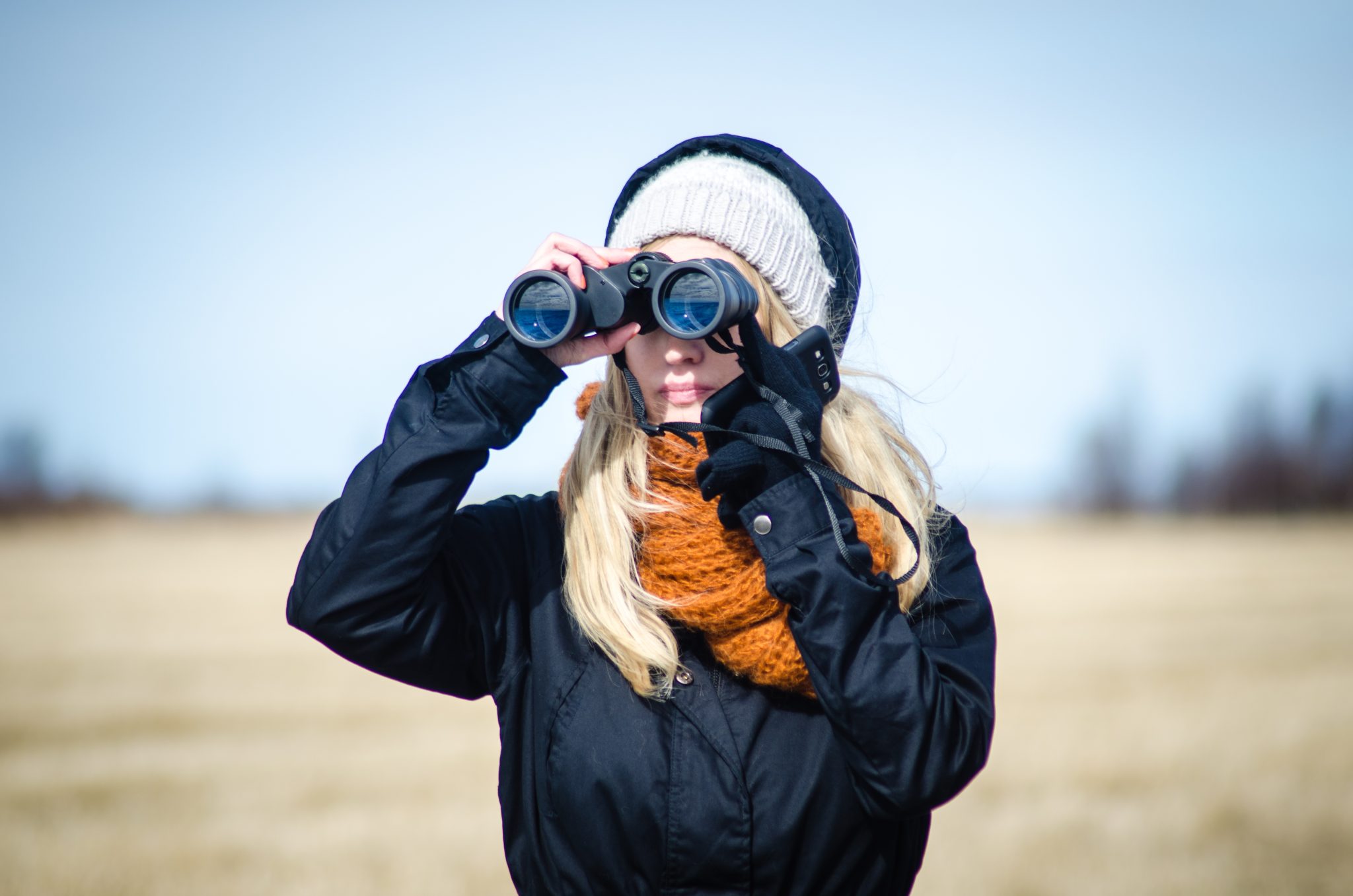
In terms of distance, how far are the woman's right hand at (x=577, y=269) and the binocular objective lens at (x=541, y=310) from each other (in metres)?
0.04

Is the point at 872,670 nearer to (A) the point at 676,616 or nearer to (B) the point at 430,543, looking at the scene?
(A) the point at 676,616

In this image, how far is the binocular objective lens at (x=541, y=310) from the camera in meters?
2.08

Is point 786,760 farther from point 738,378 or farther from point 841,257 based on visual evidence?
point 841,257

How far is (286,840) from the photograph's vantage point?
774cm

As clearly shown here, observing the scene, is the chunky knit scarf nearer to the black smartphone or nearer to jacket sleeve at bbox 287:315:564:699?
the black smartphone

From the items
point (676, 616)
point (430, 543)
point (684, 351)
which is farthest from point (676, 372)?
point (430, 543)

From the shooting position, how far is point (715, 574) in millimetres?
2119

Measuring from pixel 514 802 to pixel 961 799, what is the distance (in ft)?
24.1

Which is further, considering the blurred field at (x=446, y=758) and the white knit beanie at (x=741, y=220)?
the blurred field at (x=446, y=758)

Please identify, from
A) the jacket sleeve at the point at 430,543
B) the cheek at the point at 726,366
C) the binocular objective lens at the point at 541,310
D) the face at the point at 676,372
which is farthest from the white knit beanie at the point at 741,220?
the jacket sleeve at the point at 430,543

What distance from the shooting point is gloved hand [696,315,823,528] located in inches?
79.0

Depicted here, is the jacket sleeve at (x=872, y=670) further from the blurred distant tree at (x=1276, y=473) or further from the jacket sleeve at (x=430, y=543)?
the blurred distant tree at (x=1276, y=473)

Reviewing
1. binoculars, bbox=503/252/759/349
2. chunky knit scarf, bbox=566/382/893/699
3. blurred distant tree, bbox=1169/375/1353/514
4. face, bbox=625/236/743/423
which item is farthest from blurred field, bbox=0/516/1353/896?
blurred distant tree, bbox=1169/375/1353/514

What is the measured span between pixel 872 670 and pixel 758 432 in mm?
496
